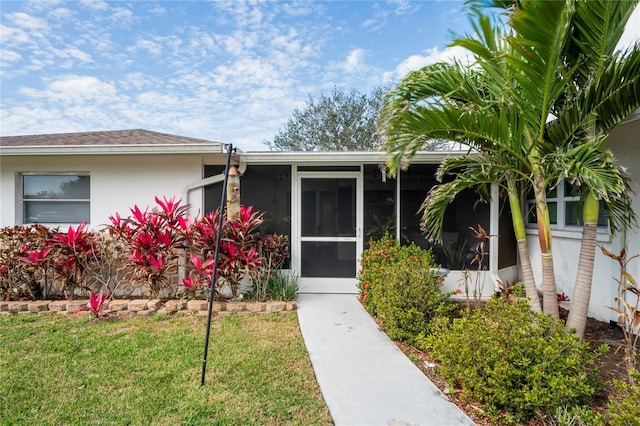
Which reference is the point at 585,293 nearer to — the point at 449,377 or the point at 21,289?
the point at 449,377

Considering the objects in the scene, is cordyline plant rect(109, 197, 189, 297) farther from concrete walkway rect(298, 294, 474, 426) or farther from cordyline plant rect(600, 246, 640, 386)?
cordyline plant rect(600, 246, 640, 386)

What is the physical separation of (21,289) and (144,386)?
435 cm

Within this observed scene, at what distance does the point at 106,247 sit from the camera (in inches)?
208

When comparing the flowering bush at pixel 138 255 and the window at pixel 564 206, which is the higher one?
the window at pixel 564 206

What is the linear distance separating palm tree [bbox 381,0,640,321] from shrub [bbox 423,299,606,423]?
1.04 m

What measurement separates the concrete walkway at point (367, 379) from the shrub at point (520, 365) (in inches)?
12.1

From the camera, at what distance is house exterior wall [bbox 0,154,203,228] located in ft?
19.0

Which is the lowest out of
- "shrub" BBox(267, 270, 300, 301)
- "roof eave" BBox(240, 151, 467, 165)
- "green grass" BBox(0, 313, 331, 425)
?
"green grass" BBox(0, 313, 331, 425)

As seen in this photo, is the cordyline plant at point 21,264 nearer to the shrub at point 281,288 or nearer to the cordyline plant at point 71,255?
the cordyline plant at point 71,255

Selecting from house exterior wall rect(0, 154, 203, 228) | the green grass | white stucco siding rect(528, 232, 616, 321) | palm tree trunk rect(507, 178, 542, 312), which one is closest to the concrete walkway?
the green grass

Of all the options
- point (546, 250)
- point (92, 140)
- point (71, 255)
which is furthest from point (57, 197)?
point (546, 250)

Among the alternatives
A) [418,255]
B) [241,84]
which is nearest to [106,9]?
[241,84]

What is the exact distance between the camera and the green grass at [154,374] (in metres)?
2.40

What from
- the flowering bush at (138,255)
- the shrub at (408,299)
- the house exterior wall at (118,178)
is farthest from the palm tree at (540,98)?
the house exterior wall at (118,178)
